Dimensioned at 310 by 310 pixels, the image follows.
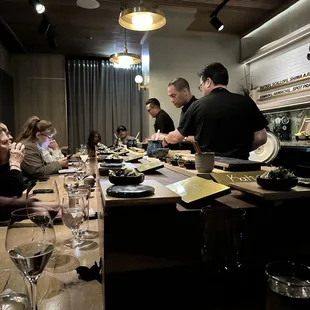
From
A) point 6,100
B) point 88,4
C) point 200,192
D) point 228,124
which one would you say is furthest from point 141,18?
point 6,100

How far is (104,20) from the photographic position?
4.68 meters

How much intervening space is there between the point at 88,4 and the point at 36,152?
2.11 meters

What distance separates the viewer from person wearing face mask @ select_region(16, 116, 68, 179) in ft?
10.2

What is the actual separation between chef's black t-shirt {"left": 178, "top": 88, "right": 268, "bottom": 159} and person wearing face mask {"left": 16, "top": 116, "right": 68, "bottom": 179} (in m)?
1.82

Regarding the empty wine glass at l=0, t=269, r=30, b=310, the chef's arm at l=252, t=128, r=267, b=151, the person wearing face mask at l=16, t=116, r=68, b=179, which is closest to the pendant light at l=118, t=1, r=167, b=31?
the chef's arm at l=252, t=128, r=267, b=151

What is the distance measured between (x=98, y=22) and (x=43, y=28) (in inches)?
32.9

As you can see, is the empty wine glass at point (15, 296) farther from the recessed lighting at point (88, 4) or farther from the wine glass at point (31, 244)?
the recessed lighting at point (88, 4)

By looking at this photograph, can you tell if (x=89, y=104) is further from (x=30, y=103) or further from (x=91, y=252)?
(x=91, y=252)

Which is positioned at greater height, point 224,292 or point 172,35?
point 172,35

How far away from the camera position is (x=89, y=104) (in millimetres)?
7000

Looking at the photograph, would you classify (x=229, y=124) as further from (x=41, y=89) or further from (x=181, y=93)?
(x=41, y=89)

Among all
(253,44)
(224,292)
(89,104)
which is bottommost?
(224,292)

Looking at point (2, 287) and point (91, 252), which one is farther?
point (91, 252)

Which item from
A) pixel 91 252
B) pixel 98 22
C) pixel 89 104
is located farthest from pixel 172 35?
pixel 91 252
